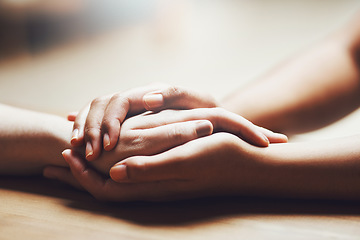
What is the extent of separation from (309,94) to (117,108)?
45 centimetres

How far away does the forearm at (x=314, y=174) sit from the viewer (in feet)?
1.62

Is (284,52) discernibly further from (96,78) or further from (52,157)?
(52,157)

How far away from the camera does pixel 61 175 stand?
22.2 inches

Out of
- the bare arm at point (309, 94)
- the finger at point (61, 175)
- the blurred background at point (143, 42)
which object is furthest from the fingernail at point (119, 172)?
the blurred background at point (143, 42)

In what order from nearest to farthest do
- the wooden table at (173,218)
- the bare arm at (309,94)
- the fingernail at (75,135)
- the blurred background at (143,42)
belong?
the wooden table at (173,218), the fingernail at (75,135), the bare arm at (309,94), the blurred background at (143,42)

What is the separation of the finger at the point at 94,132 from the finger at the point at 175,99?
8 centimetres

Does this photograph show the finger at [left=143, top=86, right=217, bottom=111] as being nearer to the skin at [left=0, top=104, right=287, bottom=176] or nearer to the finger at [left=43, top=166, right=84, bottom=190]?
the skin at [left=0, top=104, right=287, bottom=176]

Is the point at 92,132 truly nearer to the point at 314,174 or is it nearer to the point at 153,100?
the point at 153,100

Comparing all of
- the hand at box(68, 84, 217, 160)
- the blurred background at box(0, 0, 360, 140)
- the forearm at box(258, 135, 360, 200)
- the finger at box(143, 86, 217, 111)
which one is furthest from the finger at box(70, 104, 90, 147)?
the blurred background at box(0, 0, 360, 140)

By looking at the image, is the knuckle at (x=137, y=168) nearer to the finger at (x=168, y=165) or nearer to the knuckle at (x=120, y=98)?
the finger at (x=168, y=165)

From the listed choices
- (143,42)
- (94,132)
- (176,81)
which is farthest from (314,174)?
(143,42)

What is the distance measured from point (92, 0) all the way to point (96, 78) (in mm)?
1327

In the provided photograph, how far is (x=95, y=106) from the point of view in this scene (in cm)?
57

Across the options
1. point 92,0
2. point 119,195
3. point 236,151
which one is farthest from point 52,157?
point 92,0
